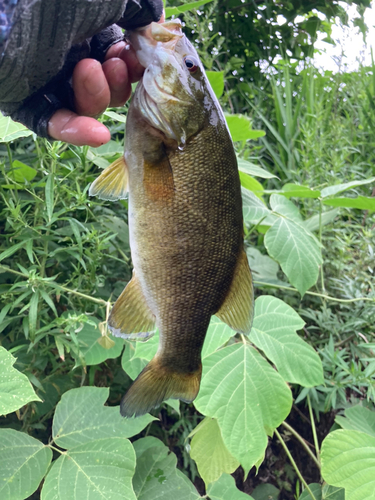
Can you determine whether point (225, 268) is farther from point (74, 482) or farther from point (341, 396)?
point (341, 396)

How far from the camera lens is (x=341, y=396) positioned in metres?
1.61

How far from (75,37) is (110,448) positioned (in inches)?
39.7

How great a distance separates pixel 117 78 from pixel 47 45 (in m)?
0.30

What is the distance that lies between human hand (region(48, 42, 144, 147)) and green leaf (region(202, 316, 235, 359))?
683 mm

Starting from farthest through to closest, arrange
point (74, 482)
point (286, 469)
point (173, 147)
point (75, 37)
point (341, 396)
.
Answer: point (286, 469), point (341, 396), point (74, 482), point (173, 147), point (75, 37)

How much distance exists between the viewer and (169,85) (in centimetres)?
80

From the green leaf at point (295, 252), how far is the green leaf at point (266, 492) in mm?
935

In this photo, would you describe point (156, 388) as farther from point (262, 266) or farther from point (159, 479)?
point (262, 266)

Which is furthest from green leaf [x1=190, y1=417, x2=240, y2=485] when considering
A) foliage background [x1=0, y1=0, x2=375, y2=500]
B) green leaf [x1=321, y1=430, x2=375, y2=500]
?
green leaf [x1=321, y1=430, x2=375, y2=500]

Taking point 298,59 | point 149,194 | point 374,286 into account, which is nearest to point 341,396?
point 374,286

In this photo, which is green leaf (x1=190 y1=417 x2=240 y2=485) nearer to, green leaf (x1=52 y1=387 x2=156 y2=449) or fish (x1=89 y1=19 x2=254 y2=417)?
green leaf (x1=52 y1=387 x2=156 y2=449)

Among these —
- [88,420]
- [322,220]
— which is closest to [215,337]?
[88,420]

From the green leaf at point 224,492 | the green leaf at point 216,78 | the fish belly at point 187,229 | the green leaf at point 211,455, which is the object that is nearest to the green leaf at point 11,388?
the fish belly at point 187,229

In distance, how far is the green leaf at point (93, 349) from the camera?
126 centimetres
